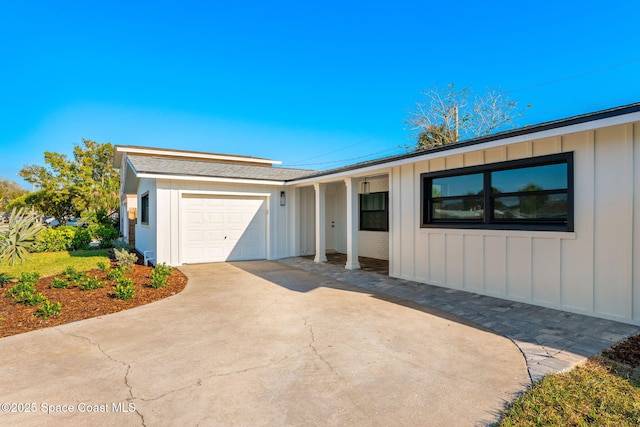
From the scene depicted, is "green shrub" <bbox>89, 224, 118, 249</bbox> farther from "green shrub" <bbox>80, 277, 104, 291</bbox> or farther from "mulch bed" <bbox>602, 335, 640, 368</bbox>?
"mulch bed" <bbox>602, 335, 640, 368</bbox>

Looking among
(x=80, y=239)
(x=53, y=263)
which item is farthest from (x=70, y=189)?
(x=53, y=263)

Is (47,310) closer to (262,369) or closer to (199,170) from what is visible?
(262,369)

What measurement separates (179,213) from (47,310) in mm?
5201

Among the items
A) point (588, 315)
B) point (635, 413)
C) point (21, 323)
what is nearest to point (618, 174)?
point (588, 315)

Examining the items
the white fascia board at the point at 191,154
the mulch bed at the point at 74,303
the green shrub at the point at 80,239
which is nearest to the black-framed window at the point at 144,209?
the green shrub at the point at 80,239

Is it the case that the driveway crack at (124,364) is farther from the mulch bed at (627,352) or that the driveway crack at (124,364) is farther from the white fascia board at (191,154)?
the white fascia board at (191,154)

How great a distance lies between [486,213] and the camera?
249 inches

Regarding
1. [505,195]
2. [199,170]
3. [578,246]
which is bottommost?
[578,246]

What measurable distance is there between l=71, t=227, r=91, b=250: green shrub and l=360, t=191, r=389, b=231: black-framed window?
11.8m

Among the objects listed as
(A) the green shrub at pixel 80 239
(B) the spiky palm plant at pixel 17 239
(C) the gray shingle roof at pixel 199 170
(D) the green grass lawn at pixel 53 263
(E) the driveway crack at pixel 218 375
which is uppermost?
(C) the gray shingle roof at pixel 199 170

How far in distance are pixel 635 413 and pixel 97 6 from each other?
14.0 meters

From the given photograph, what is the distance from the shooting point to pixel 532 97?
20.8 metres

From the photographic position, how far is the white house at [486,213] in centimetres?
468

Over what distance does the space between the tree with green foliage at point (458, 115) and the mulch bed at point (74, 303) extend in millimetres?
20080
